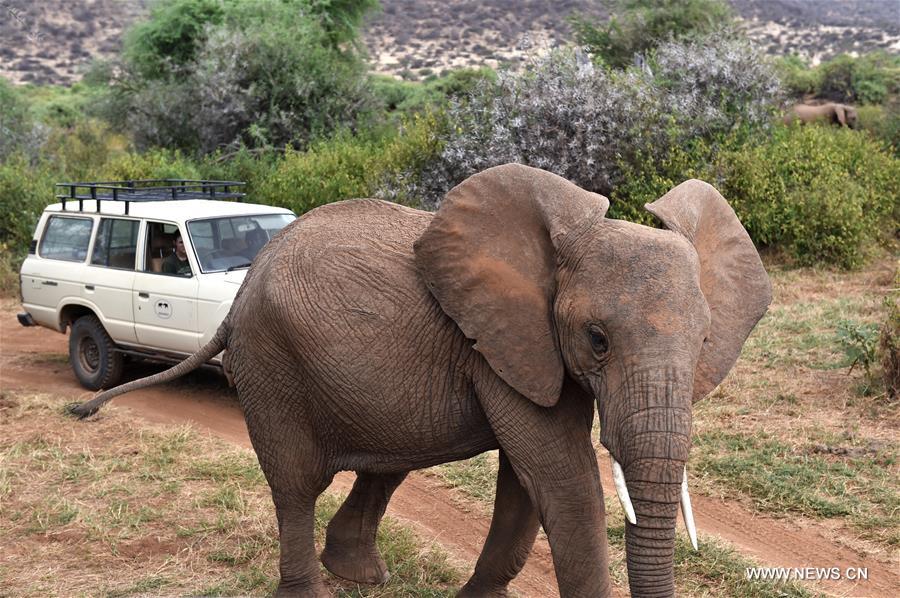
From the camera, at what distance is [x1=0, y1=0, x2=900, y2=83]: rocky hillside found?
50750 millimetres

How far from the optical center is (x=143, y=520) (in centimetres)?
604

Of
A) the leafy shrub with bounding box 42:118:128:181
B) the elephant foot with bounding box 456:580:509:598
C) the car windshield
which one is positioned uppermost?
the car windshield

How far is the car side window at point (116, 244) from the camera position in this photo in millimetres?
9070

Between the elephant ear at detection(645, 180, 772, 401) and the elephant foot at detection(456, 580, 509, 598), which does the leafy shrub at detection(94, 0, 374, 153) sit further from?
the elephant ear at detection(645, 180, 772, 401)

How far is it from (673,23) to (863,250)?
10.3 metres

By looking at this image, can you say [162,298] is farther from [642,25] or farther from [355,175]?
[642,25]

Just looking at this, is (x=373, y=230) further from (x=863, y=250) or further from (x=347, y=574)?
(x=863, y=250)

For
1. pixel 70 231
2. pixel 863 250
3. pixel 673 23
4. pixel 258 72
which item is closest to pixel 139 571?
pixel 70 231

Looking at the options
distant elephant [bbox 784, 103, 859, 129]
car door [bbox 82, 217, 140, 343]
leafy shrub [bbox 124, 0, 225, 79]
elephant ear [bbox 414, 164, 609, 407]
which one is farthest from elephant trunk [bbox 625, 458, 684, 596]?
leafy shrub [bbox 124, 0, 225, 79]

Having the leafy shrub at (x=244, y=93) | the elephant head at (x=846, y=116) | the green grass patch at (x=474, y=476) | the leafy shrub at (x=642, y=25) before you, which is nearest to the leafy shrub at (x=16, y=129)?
the leafy shrub at (x=244, y=93)

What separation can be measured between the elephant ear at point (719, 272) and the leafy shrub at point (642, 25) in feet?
56.4

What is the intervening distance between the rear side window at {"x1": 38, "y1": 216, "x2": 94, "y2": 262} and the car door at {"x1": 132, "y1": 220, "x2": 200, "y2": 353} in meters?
0.92

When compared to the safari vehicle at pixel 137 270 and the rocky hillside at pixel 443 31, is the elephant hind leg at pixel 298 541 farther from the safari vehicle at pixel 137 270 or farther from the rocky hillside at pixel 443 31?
the rocky hillside at pixel 443 31

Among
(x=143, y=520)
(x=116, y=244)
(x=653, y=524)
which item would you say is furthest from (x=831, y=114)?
(x=653, y=524)
